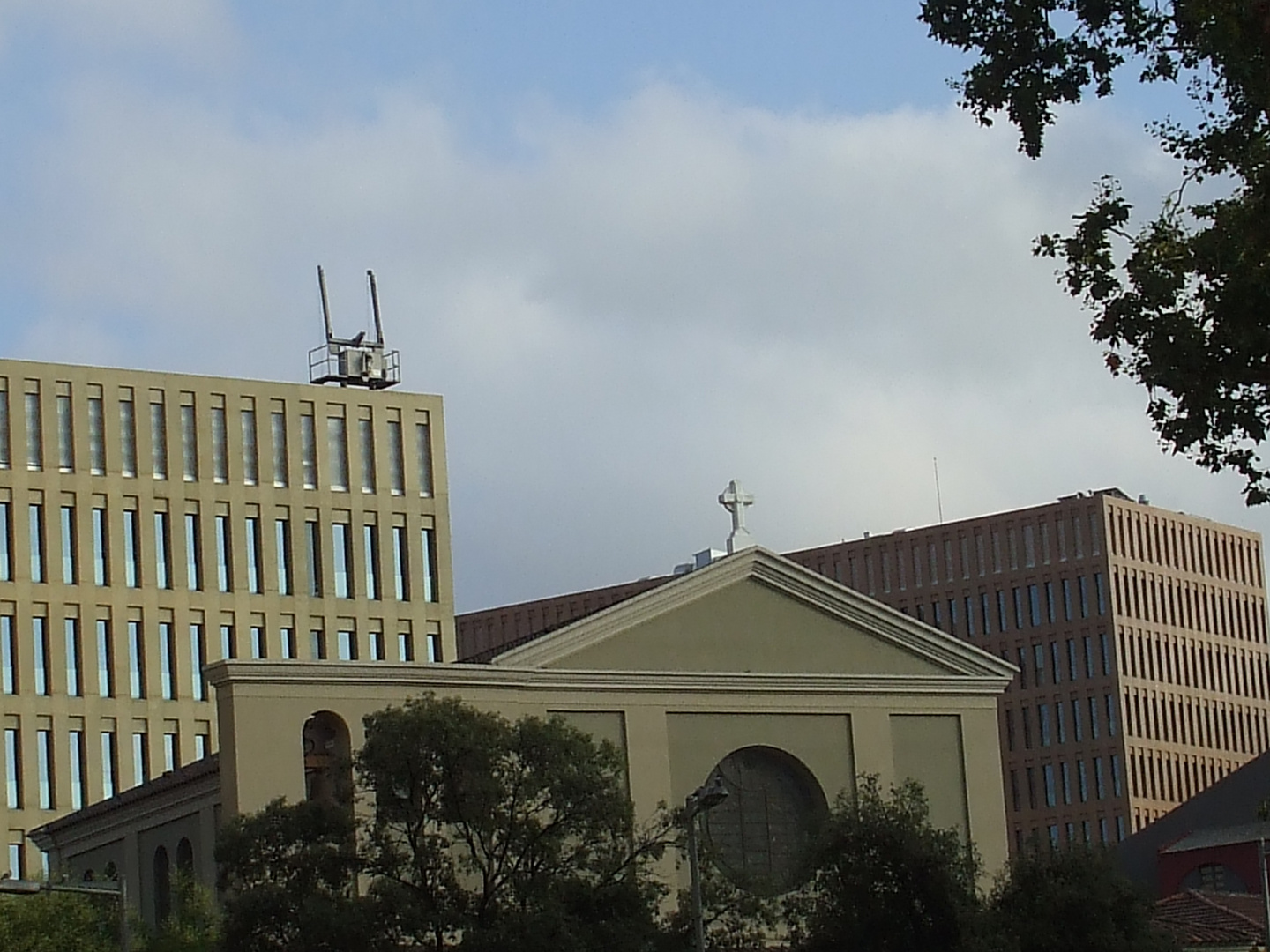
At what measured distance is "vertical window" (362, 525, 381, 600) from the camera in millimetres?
100188

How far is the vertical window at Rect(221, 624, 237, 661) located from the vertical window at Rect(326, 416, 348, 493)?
→ 22.0 feet

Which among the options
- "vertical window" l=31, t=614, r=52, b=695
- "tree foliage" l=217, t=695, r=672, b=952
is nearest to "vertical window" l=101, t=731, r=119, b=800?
"vertical window" l=31, t=614, r=52, b=695

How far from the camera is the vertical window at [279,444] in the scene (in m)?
99.1

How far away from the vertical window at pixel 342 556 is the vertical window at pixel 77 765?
11537mm

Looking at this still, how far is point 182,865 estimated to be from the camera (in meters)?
59.9

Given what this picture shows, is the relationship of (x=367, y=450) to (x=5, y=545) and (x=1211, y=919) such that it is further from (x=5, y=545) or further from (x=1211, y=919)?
(x=1211, y=919)

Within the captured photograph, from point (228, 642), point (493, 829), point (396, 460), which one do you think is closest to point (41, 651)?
point (228, 642)

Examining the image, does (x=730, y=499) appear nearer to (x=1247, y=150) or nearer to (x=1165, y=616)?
(x=1247, y=150)

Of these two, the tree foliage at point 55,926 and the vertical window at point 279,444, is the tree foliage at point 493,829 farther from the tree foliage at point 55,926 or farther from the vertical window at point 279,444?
the vertical window at point 279,444

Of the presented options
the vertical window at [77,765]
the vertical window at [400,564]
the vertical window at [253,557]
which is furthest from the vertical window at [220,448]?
the vertical window at [77,765]

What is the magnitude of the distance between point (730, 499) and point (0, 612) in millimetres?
38451

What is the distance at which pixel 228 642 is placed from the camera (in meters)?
97.2

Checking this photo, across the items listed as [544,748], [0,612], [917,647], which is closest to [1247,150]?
[544,748]

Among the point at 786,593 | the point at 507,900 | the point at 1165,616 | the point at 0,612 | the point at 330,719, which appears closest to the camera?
the point at 507,900
